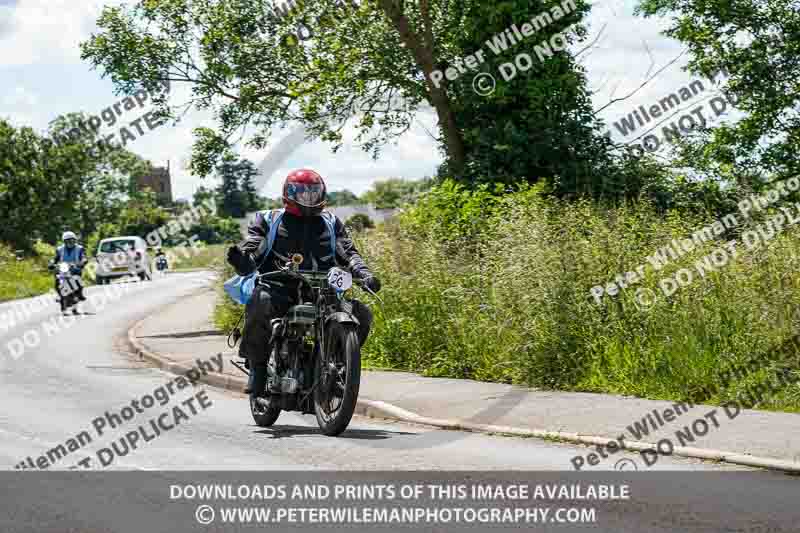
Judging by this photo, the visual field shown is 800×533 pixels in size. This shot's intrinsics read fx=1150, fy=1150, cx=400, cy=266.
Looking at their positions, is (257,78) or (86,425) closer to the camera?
(86,425)

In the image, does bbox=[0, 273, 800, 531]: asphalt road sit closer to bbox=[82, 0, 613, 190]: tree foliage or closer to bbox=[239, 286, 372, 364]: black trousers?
bbox=[239, 286, 372, 364]: black trousers

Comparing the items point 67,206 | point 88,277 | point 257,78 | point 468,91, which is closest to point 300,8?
point 257,78

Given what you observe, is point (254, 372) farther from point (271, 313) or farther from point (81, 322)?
point (81, 322)

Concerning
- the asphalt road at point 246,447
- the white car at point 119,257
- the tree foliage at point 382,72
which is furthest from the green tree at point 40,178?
the asphalt road at point 246,447

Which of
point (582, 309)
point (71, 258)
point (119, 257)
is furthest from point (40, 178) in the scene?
point (582, 309)

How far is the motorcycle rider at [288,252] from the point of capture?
32.7ft

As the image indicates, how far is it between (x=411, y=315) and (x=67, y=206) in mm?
60479

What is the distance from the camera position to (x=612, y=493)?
722 centimetres

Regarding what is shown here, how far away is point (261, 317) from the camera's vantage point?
9.98 metres

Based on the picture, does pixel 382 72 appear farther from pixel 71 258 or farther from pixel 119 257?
pixel 119 257

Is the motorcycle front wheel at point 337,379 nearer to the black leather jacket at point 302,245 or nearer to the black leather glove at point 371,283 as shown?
the black leather glove at point 371,283

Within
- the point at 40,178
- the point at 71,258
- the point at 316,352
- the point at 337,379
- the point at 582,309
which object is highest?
the point at 40,178

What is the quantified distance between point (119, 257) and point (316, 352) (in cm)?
3976

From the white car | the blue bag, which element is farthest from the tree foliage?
the white car
